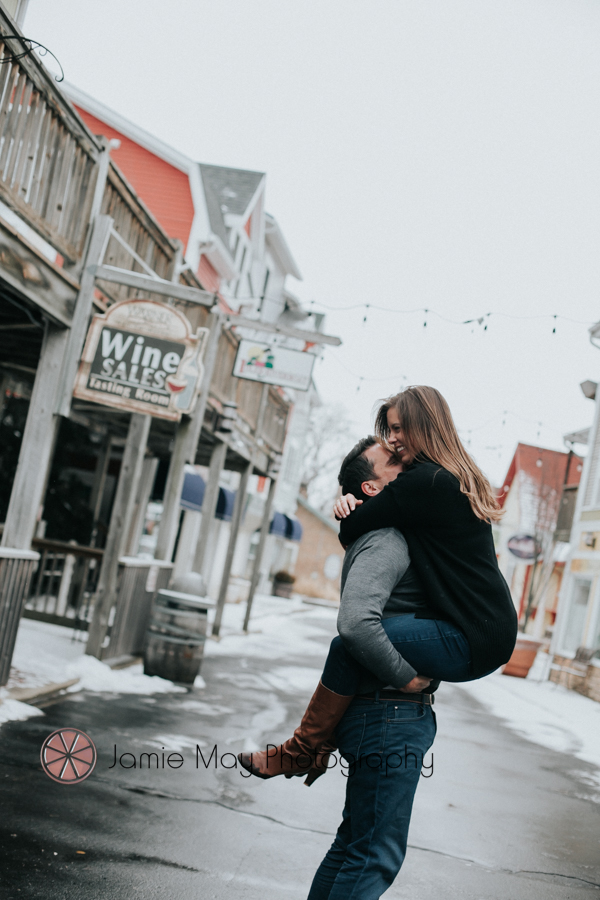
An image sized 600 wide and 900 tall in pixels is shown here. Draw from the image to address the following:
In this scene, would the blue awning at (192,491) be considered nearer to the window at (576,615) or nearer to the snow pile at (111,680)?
the snow pile at (111,680)

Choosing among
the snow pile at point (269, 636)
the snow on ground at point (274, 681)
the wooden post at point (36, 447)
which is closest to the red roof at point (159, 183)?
the snow pile at point (269, 636)

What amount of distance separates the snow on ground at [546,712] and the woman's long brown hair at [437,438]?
7.27 m

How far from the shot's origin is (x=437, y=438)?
2576 mm

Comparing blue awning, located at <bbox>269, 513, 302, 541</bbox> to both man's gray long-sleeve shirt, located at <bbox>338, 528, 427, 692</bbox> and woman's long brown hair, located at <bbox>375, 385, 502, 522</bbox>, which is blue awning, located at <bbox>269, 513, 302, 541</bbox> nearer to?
woman's long brown hair, located at <bbox>375, 385, 502, 522</bbox>

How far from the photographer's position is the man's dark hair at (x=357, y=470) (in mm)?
2709

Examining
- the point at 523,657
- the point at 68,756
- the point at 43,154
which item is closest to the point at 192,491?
the point at 523,657

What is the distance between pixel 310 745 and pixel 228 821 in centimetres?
250

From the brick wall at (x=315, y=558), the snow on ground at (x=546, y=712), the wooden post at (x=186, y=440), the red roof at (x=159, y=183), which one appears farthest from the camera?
the brick wall at (x=315, y=558)

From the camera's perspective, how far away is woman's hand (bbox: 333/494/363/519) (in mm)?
2594

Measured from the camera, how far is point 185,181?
1911cm

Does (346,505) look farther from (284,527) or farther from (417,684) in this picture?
(284,527)

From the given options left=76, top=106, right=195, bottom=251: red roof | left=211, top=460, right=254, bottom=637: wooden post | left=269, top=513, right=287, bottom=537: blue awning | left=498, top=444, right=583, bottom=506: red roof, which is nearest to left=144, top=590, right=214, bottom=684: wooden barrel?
left=211, top=460, right=254, bottom=637: wooden post

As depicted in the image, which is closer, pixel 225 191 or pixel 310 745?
→ pixel 310 745

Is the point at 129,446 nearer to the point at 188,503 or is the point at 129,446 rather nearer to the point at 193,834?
the point at 193,834
